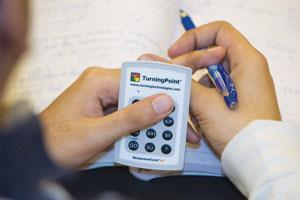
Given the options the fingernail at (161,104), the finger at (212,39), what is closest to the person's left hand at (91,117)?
the fingernail at (161,104)

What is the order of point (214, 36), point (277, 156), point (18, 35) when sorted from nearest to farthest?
point (18, 35) < point (277, 156) < point (214, 36)

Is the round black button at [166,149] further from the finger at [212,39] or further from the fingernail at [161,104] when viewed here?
the finger at [212,39]

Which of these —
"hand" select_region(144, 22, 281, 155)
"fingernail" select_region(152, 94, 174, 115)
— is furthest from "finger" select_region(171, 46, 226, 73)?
"fingernail" select_region(152, 94, 174, 115)

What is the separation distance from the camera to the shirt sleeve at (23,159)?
34cm

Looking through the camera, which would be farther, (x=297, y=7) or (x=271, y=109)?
(x=297, y=7)

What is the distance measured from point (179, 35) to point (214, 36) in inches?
2.9

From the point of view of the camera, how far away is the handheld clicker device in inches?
19.5

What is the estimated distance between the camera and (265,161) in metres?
0.47

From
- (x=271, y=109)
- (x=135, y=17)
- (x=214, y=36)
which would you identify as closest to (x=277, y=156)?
(x=271, y=109)

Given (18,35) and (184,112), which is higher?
(18,35)

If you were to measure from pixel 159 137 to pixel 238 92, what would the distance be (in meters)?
0.11

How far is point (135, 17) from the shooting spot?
0.66 m

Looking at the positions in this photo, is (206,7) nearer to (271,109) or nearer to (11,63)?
(271,109)

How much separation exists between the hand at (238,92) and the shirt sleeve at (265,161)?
0.07 ft
